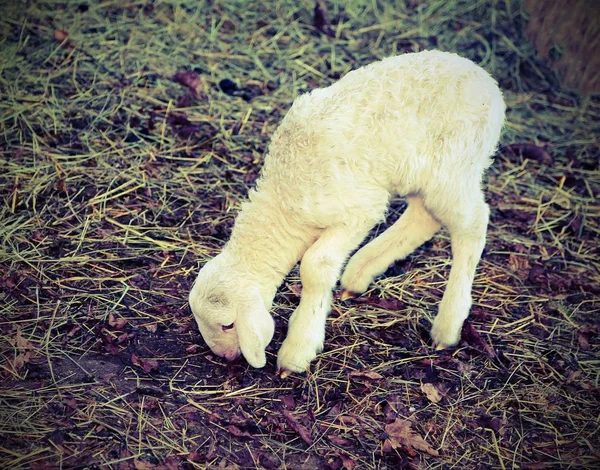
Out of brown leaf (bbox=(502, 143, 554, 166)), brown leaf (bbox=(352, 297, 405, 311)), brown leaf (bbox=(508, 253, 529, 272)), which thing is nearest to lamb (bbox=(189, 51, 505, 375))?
brown leaf (bbox=(352, 297, 405, 311))

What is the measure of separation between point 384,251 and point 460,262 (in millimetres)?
569

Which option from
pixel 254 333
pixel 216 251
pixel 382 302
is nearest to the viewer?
pixel 254 333

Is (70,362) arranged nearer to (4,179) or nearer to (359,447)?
(359,447)

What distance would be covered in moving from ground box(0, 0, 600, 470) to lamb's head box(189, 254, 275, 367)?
269 mm

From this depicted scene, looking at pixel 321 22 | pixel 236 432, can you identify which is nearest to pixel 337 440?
pixel 236 432

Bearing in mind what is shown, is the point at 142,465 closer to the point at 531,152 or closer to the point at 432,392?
the point at 432,392

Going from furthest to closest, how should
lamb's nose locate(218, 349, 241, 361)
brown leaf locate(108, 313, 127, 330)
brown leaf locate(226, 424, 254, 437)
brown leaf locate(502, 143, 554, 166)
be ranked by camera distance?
brown leaf locate(502, 143, 554, 166) → brown leaf locate(108, 313, 127, 330) → lamb's nose locate(218, 349, 241, 361) → brown leaf locate(226, 424, 254, 437)

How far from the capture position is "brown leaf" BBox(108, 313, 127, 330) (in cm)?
394

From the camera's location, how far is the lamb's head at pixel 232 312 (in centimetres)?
348

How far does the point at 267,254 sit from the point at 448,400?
132cm

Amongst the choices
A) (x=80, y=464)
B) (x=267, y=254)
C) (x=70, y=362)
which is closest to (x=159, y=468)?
(x=80, y=464)

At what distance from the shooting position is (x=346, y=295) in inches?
178

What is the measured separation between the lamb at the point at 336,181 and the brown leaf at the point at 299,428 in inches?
12.5

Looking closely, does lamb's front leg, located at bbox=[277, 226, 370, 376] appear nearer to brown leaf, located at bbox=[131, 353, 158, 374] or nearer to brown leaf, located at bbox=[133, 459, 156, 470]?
brown leaf, located at bbox=[131, 353, 158, 374]
